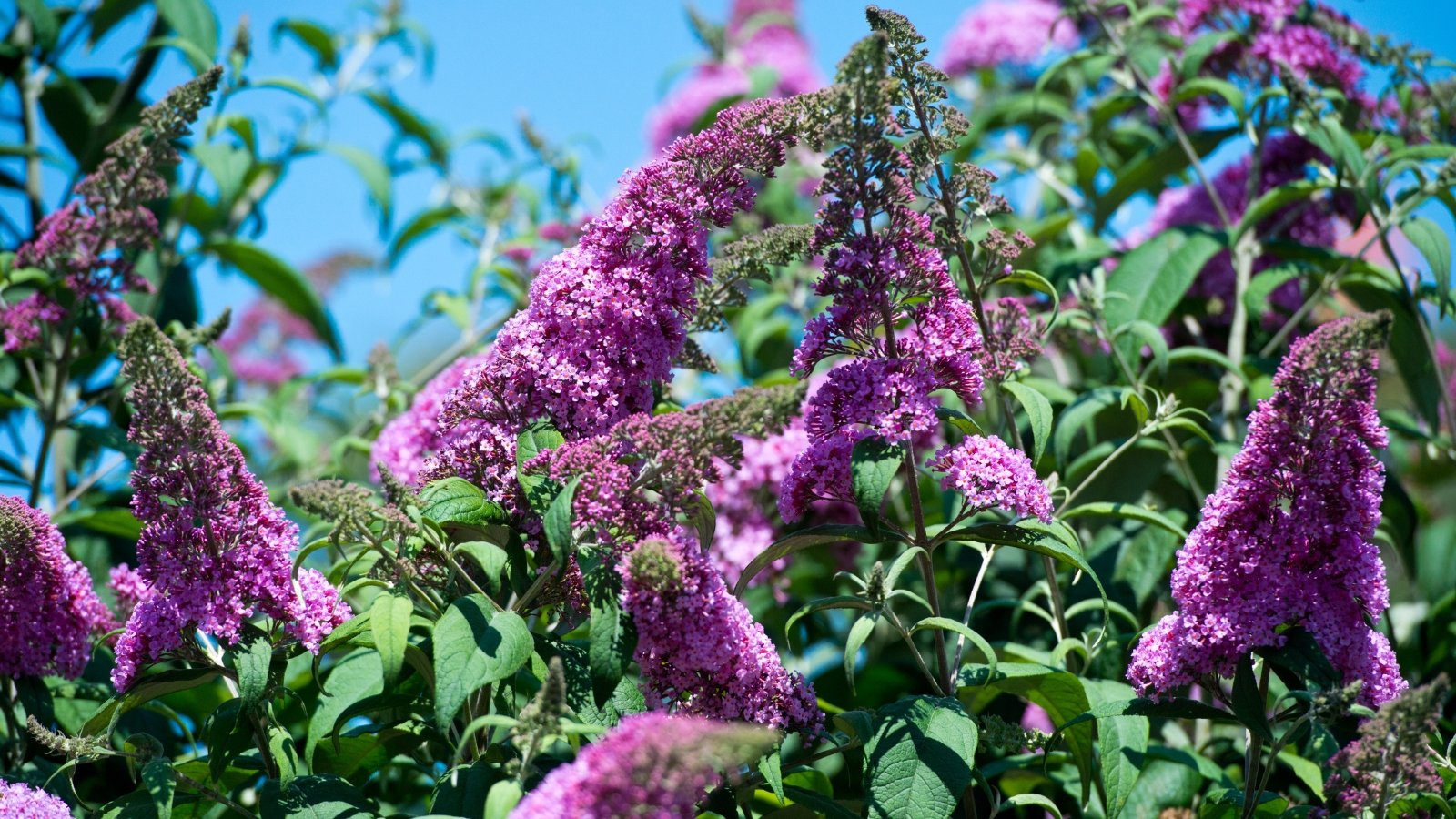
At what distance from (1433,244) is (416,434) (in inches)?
109

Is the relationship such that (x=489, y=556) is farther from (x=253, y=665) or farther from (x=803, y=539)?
(x=803, y=539)

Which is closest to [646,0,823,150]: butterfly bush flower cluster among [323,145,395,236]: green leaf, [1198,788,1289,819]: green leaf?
[323,145,395,236]: green leaf

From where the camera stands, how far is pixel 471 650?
6.35 ft

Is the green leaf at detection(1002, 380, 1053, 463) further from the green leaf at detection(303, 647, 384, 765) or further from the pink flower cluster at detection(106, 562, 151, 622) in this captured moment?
the pink flower cluster at detection(106, 562, 151, 622)

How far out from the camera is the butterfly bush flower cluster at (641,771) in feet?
4.88

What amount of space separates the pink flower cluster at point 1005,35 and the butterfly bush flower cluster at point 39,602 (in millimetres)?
4773

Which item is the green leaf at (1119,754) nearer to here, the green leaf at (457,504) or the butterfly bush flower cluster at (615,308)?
the butterfly bush flower cluster at (615,308)

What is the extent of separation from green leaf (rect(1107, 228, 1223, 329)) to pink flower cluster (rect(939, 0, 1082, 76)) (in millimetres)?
2501

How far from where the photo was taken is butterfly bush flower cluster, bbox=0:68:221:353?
2867mm

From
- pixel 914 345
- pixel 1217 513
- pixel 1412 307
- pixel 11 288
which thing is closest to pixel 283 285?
pixel 11 288

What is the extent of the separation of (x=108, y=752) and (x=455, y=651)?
25.9 inches

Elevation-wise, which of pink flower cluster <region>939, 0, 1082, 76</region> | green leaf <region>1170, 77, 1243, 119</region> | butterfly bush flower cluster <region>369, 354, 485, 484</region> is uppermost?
pink flower cluster <region>939, 0, 1082, 76</region>

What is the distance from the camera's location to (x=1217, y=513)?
2129 millimetres

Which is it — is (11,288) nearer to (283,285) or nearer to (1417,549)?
(283,285)
